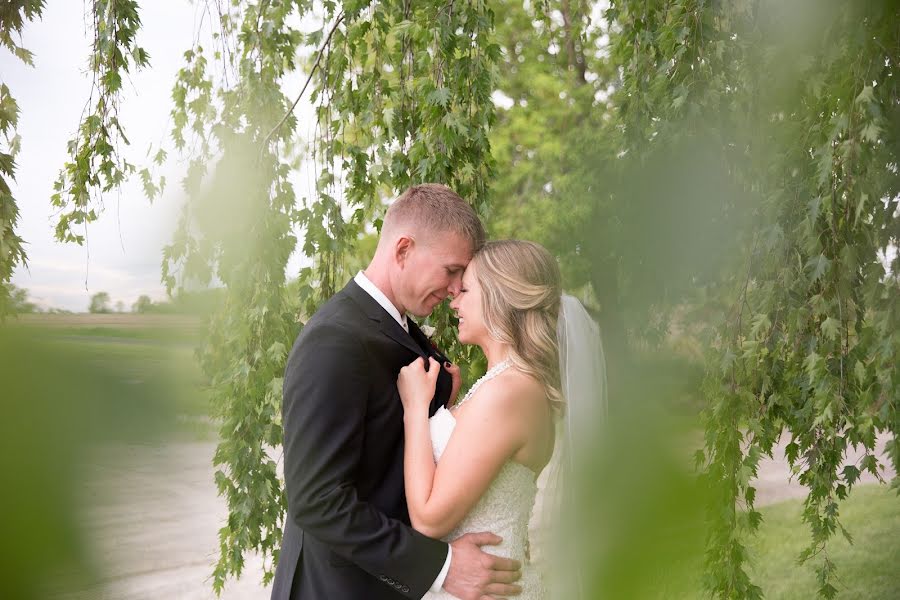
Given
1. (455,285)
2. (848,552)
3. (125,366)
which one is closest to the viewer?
(125,366)

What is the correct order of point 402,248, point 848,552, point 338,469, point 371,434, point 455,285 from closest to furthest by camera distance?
point 338,469 < point 371,434 < point 402,248 < point 455,285 < point 848,552

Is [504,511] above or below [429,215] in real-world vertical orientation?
below

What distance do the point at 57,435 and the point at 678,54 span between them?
207cm

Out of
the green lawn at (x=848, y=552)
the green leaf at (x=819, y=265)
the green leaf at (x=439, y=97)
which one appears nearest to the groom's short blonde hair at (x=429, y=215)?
the green leaf at (x=439, y=97)

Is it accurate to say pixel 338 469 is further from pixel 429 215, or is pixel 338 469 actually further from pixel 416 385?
pixel 429 215

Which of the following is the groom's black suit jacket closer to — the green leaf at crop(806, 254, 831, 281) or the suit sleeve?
the suit sleeve

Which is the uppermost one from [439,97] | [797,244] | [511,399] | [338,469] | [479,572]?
[439,97]

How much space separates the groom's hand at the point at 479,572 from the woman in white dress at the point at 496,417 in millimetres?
51

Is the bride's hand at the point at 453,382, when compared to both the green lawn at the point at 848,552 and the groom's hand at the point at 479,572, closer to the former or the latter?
the groom's hand at the point at 479,572

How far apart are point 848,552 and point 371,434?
6761 millimetres

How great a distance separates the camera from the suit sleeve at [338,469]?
57.6 inches

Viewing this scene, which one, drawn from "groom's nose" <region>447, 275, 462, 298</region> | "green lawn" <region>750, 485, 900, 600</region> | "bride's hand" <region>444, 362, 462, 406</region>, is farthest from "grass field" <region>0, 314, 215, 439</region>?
"green lawn" <region>750, 485, 900, 600</region>

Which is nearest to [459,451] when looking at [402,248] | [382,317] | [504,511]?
[504,511]

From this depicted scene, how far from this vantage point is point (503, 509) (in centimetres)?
172
